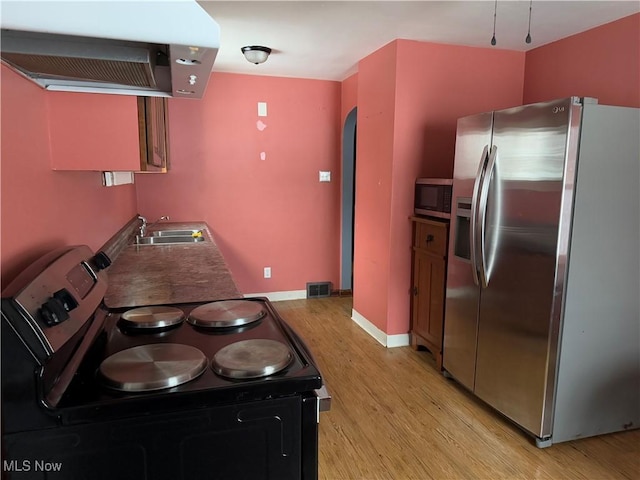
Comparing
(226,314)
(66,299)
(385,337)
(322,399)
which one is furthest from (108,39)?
(385,337)

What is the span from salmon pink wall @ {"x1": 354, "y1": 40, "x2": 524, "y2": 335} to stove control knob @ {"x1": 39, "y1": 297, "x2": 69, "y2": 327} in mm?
2677

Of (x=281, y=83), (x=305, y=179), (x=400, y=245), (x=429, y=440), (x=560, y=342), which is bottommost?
(x=429, y=440)

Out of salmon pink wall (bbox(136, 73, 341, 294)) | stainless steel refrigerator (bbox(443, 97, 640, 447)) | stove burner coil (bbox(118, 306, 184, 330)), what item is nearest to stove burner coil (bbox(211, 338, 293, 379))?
stove burner coil (bbox(118, 306, 184, 330))

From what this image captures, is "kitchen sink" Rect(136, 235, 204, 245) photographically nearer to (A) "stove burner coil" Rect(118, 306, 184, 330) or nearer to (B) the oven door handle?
(A) "stove burner coil" Rect(118, 306, 184, 330)

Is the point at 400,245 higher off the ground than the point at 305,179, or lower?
lower

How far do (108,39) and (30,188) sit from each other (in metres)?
0.48

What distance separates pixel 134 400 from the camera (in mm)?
901

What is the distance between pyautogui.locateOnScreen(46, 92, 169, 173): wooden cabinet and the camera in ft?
4.31

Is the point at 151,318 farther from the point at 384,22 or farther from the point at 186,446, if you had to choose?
the point at 384,22

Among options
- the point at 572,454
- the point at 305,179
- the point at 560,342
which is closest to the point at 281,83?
the point at 305,179

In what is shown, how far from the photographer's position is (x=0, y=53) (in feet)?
2.98

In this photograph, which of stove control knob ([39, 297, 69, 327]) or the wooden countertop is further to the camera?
the wooden countertop

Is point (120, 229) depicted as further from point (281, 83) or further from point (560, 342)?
point (560, 342)

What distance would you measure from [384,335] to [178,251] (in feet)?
5.73
